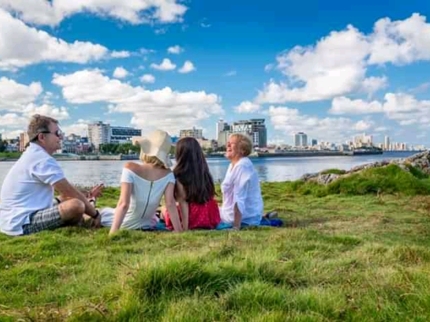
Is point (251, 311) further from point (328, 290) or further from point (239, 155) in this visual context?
point (239, 155)

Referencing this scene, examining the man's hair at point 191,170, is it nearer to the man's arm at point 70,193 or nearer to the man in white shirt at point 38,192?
the man's arm at point 70,193

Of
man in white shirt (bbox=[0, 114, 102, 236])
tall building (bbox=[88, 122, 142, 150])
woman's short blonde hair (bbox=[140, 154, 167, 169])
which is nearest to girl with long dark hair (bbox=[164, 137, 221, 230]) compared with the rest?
woman's short blonde hair (bbox=[140, 154, 167, 169])

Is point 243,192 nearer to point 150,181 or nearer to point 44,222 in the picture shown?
point 150,181

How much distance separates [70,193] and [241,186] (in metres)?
2.64

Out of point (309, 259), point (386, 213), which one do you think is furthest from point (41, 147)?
point (386, 213)

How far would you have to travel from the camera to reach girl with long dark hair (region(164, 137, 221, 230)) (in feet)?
25.3

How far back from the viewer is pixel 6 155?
336 feet

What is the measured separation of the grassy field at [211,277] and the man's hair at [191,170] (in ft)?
2.90

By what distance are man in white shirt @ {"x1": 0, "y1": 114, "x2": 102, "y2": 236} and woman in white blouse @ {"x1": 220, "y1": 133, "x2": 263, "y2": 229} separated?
7.34ft

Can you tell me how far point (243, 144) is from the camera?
8414mm

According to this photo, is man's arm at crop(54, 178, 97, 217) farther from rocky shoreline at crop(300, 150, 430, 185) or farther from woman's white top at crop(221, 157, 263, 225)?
rocky shoreline at crop(300, 150, 430, 185)

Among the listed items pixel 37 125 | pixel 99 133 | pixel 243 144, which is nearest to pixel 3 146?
pixel 99 133

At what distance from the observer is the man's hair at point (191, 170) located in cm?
772

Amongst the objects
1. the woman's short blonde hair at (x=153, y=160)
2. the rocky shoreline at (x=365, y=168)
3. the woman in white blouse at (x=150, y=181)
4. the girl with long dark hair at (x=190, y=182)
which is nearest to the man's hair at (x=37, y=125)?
the woman in white blouse at (x=150, y=181)
